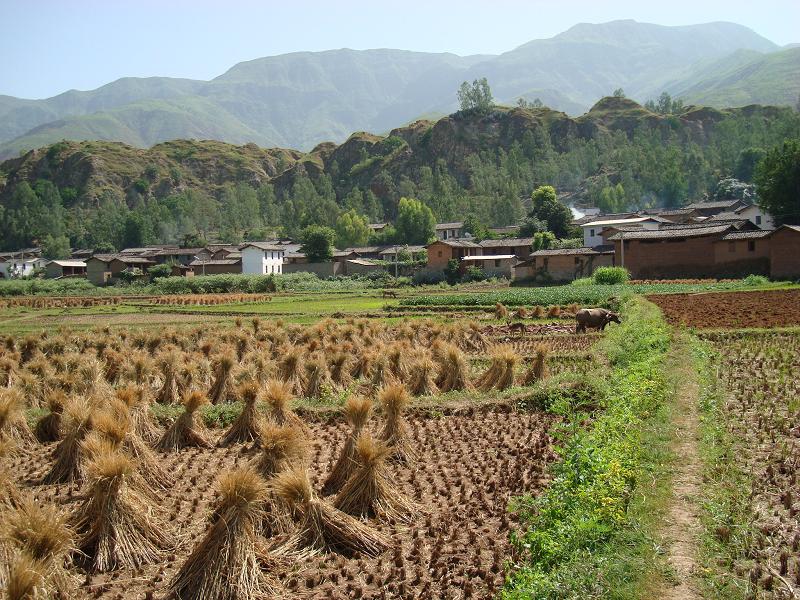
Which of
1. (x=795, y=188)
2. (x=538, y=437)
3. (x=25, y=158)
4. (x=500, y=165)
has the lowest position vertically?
(x=538, y=437)

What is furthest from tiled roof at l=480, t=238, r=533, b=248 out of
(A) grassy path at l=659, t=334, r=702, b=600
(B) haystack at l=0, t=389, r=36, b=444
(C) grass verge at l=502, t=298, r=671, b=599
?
(B) haystack at l=0, t=389, r=36, b=444

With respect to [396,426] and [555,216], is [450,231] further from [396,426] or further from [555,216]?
[396,426]

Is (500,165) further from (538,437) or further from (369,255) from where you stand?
(538,437)

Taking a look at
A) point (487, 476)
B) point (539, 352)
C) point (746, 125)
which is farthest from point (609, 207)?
point (487, 476)

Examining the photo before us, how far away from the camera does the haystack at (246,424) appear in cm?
1287

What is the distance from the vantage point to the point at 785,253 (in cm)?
4919

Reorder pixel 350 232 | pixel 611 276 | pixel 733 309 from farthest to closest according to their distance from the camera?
pixel 350 232 → pixel 611 276 → pixel 733 309

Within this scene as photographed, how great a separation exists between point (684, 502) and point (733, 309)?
1013 inches

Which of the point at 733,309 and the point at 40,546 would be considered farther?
the point at 733,309

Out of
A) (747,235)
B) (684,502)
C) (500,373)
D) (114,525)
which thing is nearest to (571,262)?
(747,235)

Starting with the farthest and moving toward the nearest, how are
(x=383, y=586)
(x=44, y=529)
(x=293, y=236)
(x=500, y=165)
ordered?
(x=500, y=165)
(x=293, y=236)
(x=383, y=586)
(x=44, y=529)

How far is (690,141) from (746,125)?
13.8 m

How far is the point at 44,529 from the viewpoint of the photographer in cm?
661

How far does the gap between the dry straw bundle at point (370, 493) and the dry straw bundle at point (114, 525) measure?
6.94 ft
